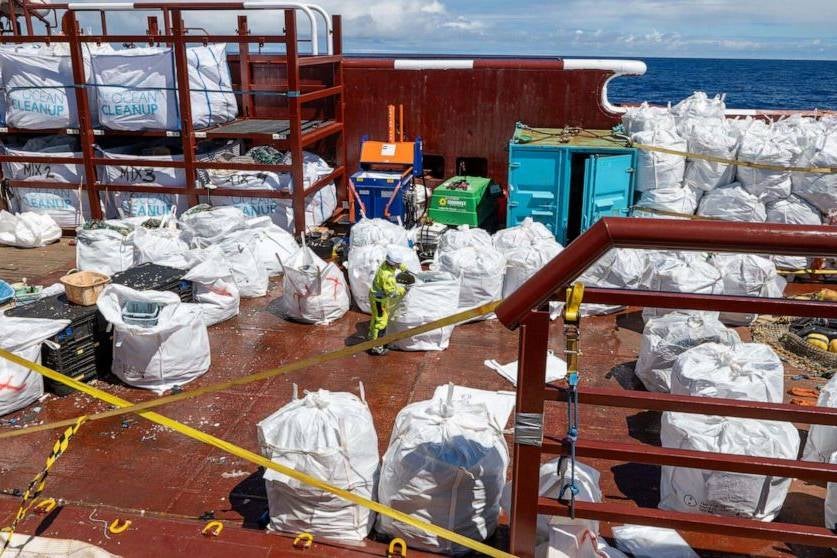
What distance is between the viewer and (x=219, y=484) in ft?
14.9

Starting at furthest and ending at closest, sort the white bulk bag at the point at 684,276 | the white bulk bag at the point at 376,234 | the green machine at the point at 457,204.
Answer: the green machine at the point at 457,204 < the white bulk bag at the point at 376,234 < the white bulk bag at the point at 684,276

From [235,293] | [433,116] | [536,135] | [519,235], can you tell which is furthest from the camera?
[433,116]

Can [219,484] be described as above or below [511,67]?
below

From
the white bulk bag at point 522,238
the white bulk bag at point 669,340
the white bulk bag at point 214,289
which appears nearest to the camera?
the white bulk bag at point 669,340

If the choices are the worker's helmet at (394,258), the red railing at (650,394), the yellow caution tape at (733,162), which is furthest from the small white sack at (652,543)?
the yellow caution tape at (733,162)

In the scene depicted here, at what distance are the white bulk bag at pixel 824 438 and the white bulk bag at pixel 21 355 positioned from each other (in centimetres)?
541

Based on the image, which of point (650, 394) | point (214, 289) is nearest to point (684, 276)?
point (214, 289)

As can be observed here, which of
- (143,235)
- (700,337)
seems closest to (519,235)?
(700,337)

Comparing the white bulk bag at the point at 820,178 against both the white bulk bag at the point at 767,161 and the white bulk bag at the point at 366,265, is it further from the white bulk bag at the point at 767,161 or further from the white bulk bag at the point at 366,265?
the white bulk bag at the point at 366,265

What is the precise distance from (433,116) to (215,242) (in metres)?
4.36

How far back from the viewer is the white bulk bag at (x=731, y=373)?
4.54m

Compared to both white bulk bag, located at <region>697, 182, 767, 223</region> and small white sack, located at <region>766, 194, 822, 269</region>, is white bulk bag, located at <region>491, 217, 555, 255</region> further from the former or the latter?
small white sack, located at <region>766, 194, 822, 269</region>

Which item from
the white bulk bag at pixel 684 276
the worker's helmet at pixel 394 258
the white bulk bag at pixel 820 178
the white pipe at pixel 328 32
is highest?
the white pipe at pixel 328 32

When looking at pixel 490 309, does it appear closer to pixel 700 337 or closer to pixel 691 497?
pixel 691 497
